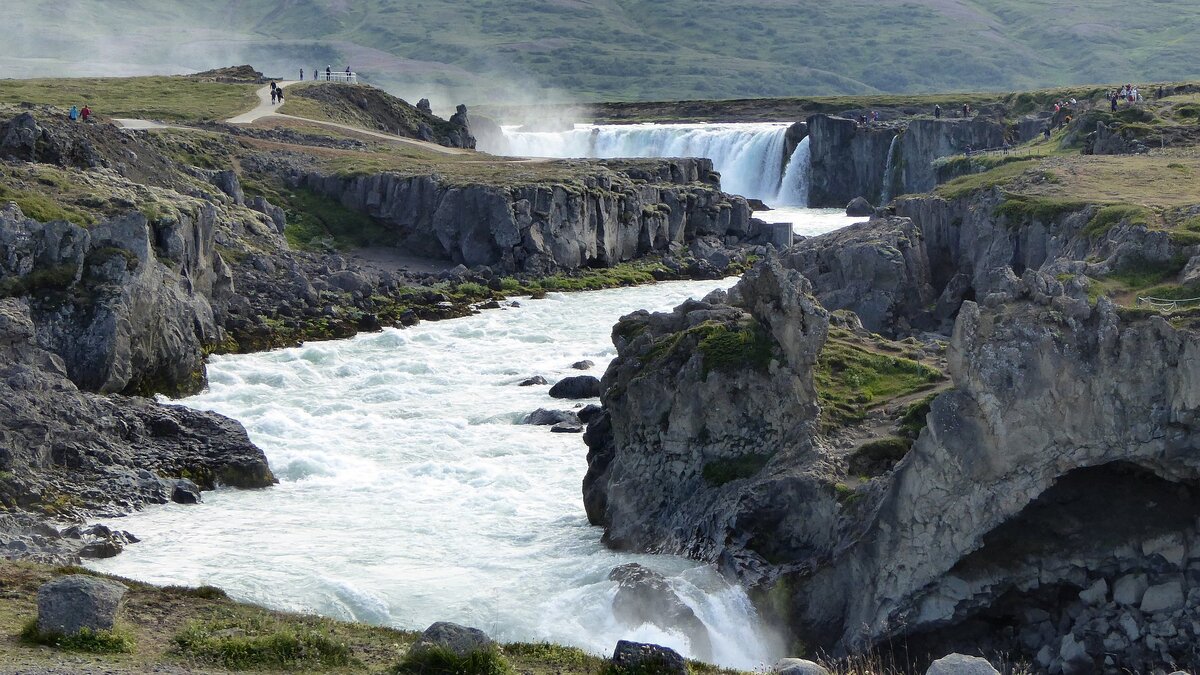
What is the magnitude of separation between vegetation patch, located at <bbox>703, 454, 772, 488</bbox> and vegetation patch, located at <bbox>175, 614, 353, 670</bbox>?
12.0 m

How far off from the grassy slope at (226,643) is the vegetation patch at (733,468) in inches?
367

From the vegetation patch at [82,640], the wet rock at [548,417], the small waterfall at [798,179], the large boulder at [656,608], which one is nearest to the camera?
the vegetation patch at [82,640]

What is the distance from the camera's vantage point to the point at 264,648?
19891 millimetres

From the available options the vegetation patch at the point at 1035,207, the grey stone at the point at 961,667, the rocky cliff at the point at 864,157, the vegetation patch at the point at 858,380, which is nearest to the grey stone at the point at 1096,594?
the vegetation patch at the point at 858,380

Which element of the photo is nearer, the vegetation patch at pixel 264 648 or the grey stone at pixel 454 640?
the grey stone at pixel 454 640

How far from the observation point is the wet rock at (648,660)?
19.7m

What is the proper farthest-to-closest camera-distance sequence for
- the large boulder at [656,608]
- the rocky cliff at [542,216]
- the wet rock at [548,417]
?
1. the rocky cliff at [542,216]
2. the wet rock at [548,417]
3. the large boulder at [656,608]

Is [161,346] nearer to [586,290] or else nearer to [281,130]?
[586,290]

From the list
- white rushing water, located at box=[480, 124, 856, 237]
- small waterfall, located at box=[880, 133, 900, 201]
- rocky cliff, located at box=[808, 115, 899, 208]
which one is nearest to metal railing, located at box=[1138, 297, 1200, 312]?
white rushing water, located at box=[480, 124, 856, 237]

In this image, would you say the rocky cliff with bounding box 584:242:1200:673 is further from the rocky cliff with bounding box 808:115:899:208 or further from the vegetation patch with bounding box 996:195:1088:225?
the rocky cliff with bounding box 808:115:899:208

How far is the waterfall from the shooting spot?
4843 inches

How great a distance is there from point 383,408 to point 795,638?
25527mm

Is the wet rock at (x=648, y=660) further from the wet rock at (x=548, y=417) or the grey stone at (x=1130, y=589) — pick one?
the wet rock at (x=548, y=417)

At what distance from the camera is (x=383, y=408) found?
50188 mm
